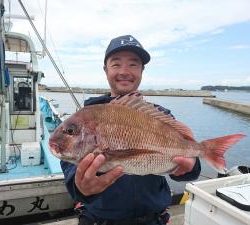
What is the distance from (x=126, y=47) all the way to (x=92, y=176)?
1180 millimetres

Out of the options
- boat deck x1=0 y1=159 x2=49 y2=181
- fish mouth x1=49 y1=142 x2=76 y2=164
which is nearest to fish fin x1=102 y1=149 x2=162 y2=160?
fish mouth x1=49 y1=142 x2=76 y2=164

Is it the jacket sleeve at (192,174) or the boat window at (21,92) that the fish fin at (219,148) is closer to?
the jacket sleeve at (192,174)

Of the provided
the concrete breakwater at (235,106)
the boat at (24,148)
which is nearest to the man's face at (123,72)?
the boat at (24,148)

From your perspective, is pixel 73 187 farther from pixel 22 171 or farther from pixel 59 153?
pixel 22 171

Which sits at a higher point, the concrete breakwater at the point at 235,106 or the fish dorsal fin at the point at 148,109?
the fish dorsal fin at the point at 148,109

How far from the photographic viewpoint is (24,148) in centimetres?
771

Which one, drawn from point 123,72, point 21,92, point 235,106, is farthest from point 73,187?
point 235,106

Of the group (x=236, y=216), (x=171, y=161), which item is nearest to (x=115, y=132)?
(x=171, y=161)

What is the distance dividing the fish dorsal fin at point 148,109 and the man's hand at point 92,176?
17.4 inches

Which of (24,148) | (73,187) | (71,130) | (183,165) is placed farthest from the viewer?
(24,148)

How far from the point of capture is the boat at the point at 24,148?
6234 mm

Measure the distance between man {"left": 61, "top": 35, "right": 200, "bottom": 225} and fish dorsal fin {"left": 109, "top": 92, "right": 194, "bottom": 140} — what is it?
0.66 ft

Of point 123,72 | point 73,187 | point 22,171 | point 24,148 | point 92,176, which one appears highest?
point 123,72

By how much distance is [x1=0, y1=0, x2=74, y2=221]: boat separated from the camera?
6.23 m
